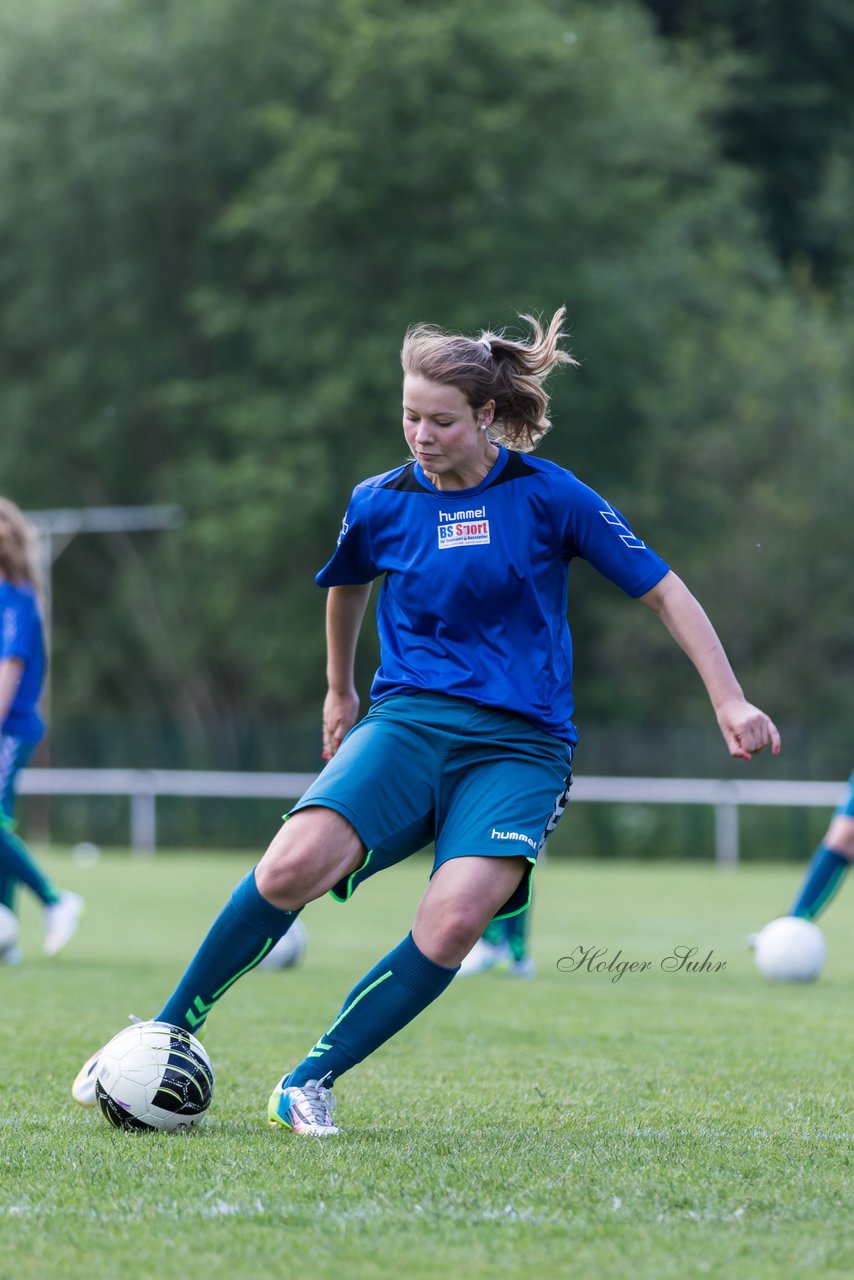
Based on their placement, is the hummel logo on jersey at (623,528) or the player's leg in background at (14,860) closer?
the hummel logo on jersey at (623,528)

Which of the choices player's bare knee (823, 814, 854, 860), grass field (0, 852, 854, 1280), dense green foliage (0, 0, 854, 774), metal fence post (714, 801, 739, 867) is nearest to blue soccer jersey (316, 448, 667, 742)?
grass field (0, 852, 854, 1280)

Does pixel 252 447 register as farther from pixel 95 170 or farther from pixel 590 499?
pixel 590 499

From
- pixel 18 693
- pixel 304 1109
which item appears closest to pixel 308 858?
pixel 304 1109

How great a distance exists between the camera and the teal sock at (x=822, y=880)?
9.01 m

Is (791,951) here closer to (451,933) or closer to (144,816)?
(451,933)

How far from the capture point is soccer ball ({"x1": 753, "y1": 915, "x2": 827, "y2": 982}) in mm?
8945

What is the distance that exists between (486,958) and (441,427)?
551 centimetres

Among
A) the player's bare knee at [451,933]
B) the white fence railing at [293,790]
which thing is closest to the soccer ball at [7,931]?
the player's bare knee at [451,933]

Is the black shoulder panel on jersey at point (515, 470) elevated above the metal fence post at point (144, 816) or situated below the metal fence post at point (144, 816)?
above

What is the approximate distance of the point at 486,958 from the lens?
31.6 feet

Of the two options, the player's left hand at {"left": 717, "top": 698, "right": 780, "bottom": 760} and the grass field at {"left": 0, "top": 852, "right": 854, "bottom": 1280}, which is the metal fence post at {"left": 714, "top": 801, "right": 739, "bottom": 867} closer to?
the grass field at {"left": 0, "top": 852, "right": 854, "bottom": 1280}

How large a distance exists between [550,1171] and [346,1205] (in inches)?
22.7

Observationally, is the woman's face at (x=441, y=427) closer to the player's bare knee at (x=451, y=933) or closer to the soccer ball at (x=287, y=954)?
the player's bare knee at (x=451, y=933)

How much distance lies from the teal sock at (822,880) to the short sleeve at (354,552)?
4726 mm
